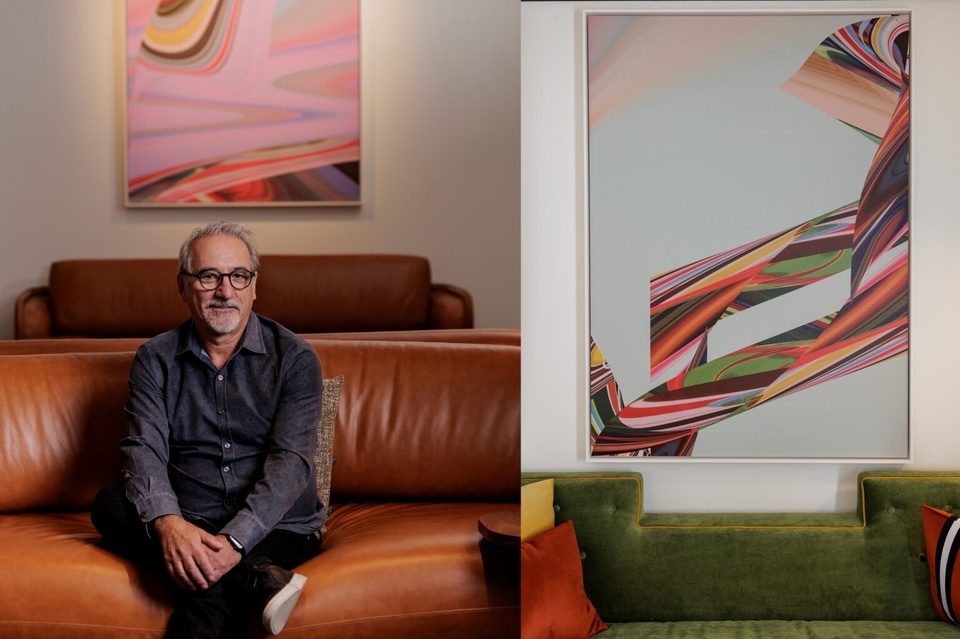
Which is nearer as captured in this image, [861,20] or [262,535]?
[262,535]

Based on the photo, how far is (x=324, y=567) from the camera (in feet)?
2.60

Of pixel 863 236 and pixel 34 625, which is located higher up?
pixel 863 236

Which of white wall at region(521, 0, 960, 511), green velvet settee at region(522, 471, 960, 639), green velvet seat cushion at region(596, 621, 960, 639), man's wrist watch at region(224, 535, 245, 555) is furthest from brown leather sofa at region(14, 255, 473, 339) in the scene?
green velvet seat cushion at region(596, 621, 960, 639)

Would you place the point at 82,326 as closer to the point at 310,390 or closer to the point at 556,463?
Answer: the point at 310,390

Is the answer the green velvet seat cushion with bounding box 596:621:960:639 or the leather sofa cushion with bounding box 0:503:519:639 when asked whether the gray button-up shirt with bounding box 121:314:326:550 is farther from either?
the green velvet seat cushion with bounding box 596:621:960:639

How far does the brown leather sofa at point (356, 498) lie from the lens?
2.50 ft

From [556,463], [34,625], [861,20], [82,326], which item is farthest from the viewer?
[556,463]

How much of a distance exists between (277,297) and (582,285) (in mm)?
1064

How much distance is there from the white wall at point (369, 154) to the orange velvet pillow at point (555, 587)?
88 cm

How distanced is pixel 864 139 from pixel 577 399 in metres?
0.88

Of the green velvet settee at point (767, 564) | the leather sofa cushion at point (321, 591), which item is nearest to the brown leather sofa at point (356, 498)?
the leather sofa cushion at point (321, 591)

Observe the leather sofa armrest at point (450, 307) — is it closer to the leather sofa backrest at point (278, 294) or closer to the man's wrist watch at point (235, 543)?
the leather sofa backrest at point (278, 294)

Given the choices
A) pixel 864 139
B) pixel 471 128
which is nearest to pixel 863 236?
pixel 864 139

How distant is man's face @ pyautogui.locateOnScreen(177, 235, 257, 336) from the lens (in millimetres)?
695
